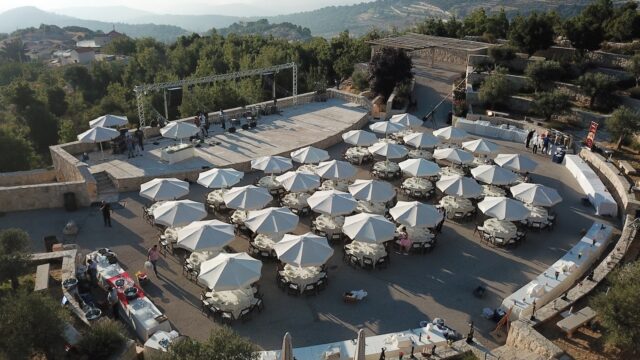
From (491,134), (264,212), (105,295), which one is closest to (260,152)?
(264,212)

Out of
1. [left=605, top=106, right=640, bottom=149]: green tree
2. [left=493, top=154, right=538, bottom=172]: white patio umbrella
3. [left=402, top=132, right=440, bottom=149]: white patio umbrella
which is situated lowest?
[left=493, top=154, right=538, bottom=172]: white patio umbrella

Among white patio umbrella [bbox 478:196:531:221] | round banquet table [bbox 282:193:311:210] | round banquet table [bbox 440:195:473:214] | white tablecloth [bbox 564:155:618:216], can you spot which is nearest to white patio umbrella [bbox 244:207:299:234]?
round banquet table [bbox 282:193:311:210]

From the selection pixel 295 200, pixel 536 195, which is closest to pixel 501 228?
pixel 536 195

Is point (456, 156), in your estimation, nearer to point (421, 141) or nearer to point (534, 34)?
point (421, 141)

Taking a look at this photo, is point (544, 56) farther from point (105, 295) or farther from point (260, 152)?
point (105, 295)

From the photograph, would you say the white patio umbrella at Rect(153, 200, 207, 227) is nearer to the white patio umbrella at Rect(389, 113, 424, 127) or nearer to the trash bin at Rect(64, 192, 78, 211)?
the trash bin at Rect(64, 192, 78, 211)
